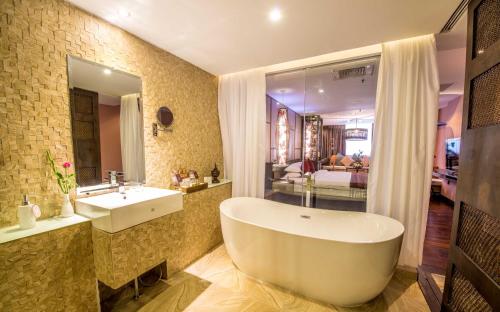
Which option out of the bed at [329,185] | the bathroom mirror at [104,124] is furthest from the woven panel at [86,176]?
the bed at [329,185]

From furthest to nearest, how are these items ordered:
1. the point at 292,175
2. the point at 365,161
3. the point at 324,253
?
the point at 292,175 → the point at 365,161 → the point at 324,253

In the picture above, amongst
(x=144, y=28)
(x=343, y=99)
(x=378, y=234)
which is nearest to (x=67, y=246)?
(x=144, y=28)

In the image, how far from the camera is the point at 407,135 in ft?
6.53

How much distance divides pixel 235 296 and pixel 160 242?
34.2 inches

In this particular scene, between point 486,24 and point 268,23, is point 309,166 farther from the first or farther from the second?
point 486,24

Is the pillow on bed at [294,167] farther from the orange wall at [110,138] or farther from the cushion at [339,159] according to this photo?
the orange wall at [110,138]

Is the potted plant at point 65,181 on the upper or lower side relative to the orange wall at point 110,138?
lower

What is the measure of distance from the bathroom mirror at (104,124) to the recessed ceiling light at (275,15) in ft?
4.73

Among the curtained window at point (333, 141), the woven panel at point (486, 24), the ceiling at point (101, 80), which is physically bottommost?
the curtained window at point (333, 141)

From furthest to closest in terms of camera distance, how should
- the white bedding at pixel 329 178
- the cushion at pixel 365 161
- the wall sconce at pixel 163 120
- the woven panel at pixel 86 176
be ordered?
the white bedding at pixel 329 178 → the cushion at pixel 365 161 → the wall sconce at pixel 163 120 → the woven panel at pixel 86 176

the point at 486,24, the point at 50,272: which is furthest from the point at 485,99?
the point at 50,272

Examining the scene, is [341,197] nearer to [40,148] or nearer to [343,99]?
[343,99]

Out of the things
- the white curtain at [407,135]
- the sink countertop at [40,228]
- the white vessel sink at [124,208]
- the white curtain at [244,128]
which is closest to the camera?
the sink countertop at [40,228]

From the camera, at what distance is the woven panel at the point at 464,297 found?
1.14 metres
